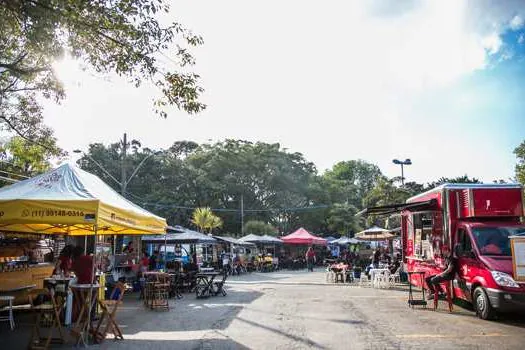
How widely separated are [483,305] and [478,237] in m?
1.62

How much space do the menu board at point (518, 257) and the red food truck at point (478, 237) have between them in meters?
0.17

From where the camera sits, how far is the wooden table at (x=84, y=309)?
7988 millimetres

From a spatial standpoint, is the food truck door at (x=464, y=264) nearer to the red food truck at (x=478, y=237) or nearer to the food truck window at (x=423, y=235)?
the red food truck at (x=478, y=237)

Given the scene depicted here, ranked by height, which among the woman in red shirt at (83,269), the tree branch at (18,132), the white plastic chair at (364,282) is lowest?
the white plastic chair at (364,282)

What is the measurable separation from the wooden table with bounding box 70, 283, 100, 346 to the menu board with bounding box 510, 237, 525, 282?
786cm

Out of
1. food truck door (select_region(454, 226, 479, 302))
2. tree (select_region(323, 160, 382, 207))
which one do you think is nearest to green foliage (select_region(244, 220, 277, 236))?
food truck door (select_region(454, 226, 479, 302))

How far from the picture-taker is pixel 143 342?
323 inches

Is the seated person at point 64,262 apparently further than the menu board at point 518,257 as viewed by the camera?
Yes

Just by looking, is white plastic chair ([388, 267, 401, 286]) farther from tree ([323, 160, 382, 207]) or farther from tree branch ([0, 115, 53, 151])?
tree ([323, 160, 382, 207])

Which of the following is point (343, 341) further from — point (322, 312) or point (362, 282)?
point (362, 282)

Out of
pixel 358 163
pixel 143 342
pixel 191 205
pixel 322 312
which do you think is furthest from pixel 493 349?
pixel 358 163

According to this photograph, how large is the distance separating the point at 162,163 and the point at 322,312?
40.5 meters

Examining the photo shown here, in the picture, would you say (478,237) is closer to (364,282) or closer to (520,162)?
(364,282)

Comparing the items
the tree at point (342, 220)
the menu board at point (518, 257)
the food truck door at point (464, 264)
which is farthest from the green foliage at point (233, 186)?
the menu board at point (518, 257)
